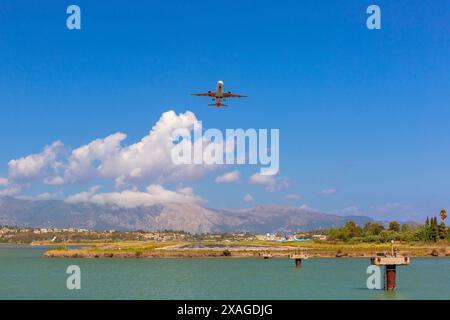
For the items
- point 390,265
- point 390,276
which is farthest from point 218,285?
point 390,265

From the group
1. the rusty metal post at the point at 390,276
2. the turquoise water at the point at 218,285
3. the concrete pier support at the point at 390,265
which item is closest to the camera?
the concrete pier support at the point at 390,265

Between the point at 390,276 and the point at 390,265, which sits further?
the point at 390,276

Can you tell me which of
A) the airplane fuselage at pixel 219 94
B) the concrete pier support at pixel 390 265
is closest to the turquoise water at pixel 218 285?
the concrete pier support at pixel 390 265

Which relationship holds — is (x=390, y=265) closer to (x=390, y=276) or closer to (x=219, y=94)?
(x=390, y=276)

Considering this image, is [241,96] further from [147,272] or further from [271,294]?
[147,272]

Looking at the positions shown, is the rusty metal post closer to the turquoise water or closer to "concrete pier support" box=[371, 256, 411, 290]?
"concrete pier support" box=[371, 256, 411, 290]

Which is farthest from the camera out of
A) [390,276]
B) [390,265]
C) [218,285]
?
[218,285]

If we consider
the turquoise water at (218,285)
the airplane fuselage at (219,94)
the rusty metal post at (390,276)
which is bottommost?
the turquoise water at (218,285)

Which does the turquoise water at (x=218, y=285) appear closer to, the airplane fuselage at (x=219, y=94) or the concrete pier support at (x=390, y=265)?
the concrete pier support at (x=390, y=265)

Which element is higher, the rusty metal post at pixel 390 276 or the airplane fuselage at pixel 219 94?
the airplane fuselage at pixel 219 94
